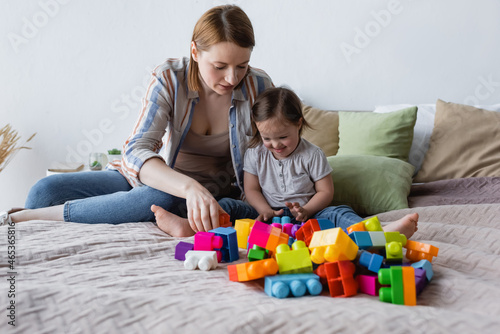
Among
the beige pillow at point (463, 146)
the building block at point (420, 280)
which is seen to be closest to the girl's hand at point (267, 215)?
the building block at point (420, 280)

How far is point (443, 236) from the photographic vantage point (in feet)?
3.84

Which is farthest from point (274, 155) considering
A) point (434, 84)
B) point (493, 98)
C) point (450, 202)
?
point (493, 98)

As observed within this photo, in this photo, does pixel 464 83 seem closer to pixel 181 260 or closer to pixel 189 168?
pixel 189 168

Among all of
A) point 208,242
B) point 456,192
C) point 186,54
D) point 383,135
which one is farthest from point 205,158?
point 186,54

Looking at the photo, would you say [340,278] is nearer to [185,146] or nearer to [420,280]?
[420,280]

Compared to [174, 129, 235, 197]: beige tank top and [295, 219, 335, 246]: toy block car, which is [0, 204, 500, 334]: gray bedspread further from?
[174, 129, 235, 197]: beige tank top

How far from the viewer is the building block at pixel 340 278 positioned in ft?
2.71

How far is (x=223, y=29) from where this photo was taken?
139 centimetres

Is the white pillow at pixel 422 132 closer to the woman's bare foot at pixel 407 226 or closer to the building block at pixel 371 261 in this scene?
the woman's bare foot at pixel 407 226

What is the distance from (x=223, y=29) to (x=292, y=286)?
863mm

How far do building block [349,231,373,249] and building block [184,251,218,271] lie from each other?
0.98 feet

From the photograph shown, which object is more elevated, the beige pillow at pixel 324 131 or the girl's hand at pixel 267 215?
the beige pillow at pixel 324 131

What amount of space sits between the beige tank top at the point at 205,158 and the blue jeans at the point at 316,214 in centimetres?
19

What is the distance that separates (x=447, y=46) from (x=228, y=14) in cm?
144
